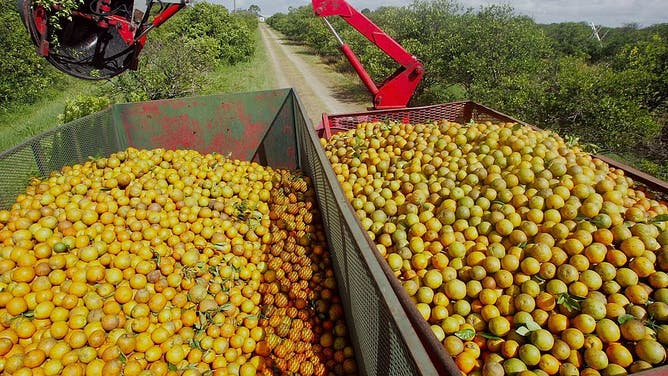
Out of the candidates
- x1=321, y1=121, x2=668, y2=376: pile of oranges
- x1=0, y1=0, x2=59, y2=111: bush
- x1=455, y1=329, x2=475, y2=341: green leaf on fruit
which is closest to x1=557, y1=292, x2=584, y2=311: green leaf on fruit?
x1=321, y1=121, x2=668, y2=376: pile of oranges

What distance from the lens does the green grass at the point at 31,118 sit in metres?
8.13

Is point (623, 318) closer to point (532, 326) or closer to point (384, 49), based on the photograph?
point (532, 326)

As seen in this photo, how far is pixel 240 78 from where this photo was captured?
53.3 ft

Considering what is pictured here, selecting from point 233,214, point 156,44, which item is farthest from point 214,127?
point 156,44

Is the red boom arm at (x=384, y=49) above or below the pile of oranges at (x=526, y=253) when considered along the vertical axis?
above

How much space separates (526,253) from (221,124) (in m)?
4.48

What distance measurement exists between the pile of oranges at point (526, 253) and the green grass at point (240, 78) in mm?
9789

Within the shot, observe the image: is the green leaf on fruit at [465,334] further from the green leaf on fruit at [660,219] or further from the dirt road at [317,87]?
the dirt road at [317,87]

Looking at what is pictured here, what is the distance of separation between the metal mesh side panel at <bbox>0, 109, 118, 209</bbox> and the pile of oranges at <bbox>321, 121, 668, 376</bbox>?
339 cm

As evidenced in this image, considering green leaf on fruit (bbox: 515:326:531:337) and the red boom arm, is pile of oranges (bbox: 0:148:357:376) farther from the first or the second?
the red boom arm

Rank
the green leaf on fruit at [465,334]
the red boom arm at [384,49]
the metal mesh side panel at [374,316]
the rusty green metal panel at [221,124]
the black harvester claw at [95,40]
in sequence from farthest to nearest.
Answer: the red boom arm at [384,49], the rusty green metal panel at [221,124], the black harvester claw at [95,40], the green leaf on fruit at [465,334], the metal mesh side panel at [374,316]

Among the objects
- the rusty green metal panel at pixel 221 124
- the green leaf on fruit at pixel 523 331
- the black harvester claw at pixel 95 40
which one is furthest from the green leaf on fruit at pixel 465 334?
the black harvester claw at pixel 95 40

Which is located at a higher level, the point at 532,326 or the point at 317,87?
the point at 532,326

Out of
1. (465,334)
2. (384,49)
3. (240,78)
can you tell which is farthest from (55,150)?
(240,78)
